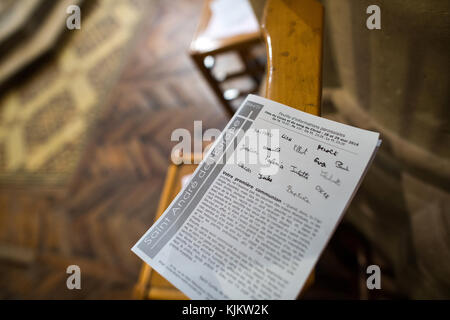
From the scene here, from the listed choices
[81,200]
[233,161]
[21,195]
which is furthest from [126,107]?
[233,161]

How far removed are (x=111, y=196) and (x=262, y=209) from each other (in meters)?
1.54

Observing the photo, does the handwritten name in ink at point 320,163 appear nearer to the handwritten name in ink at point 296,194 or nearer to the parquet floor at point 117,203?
the handwritten name in ink at point 296,194

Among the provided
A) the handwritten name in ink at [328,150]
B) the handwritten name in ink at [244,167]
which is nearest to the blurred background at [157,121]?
the handwritten name in ink at [328,150]

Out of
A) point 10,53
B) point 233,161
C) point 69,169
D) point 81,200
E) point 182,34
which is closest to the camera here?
point 233,161

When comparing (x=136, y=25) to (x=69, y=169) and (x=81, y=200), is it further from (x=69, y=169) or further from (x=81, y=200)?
(x=81, y=200)

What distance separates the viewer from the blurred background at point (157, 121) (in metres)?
0.63

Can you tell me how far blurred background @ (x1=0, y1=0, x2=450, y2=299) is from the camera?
2.08 feet

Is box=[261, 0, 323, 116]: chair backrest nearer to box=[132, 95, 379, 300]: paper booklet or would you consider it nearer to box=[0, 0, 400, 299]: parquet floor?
box=[132, 95, 379, 300]: paper booklet

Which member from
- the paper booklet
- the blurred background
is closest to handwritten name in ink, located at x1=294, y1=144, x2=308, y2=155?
the paper booklet

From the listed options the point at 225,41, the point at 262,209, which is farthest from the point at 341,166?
the point at 225,41

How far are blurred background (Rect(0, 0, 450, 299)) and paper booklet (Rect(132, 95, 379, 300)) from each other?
294 mm

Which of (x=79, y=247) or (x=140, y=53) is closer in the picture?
(x=79, y=247)

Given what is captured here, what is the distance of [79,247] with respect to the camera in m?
1.65

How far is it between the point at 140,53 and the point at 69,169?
3.67ft
